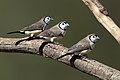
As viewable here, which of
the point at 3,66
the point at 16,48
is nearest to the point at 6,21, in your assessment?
the point at 3,66

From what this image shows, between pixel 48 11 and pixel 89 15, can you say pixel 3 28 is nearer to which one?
pixel 48 11

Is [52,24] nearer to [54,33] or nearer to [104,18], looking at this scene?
[54,33]

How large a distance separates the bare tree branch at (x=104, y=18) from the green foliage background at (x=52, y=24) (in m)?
1.00

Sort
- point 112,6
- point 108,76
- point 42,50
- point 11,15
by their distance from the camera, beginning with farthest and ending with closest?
point 11,15
point 112,6
point 42,50
point 108,76

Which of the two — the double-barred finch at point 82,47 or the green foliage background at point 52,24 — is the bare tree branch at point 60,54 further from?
the green foliage background at point 52,24

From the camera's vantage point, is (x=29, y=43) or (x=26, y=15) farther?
(x=26, y=15)

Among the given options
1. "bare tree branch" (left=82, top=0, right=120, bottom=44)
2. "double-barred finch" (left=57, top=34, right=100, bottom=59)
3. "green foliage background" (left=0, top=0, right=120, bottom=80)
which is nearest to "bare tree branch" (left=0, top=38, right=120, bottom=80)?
"double-barred finch" (left=57, top=34, right=100, bottom=59)

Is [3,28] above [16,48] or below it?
above

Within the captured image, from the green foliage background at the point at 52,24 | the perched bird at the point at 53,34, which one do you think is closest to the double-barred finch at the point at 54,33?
the perched bird at the point at 53,34

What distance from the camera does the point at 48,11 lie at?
3316 millimetres

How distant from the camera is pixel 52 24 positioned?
3.21 metres

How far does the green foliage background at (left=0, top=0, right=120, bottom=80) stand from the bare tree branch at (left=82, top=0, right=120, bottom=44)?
100 centimetres

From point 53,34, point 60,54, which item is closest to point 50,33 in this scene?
point 53,34

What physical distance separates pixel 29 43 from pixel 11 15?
1.27 meters
